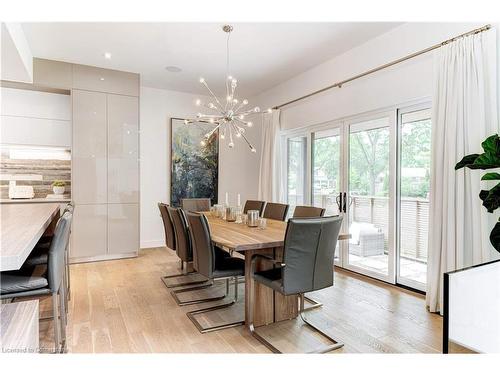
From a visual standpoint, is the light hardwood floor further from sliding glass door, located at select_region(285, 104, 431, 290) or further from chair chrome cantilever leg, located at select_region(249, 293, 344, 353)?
sliding glass door, located at select_region(285, 104, 431, 290)

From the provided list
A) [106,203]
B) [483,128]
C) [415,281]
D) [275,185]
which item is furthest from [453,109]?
[106,203]

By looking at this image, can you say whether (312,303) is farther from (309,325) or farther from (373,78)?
(373,78)

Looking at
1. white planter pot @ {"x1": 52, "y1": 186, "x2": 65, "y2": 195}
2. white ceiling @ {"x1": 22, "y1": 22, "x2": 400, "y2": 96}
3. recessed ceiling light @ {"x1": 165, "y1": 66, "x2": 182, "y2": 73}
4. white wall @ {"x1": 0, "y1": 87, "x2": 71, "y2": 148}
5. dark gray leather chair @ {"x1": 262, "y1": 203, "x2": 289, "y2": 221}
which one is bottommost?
dark gray leather chair @ {"x1": 262, "y1": 203, "x2": 289, "y2": 221}

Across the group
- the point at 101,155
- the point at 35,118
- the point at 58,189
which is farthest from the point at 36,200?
the point at 35,118

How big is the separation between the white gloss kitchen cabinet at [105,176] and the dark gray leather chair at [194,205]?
2.81ft

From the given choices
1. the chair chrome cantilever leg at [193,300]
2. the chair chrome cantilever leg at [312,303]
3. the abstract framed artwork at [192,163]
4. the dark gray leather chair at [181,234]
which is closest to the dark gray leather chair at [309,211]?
the chair chrome cantilever leg at [312,303]

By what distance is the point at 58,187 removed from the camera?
15.6 ft

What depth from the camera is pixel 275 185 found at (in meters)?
5.38

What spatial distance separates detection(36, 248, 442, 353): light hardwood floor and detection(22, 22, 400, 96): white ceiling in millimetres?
2910

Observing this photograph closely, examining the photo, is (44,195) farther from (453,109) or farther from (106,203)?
(453,109)

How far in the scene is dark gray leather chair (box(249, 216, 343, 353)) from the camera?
2.13 m

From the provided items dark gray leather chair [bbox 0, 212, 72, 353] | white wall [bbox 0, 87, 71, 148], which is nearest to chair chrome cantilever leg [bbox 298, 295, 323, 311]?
dark gray leather chair [bbox 0, 212, 72, 353]
